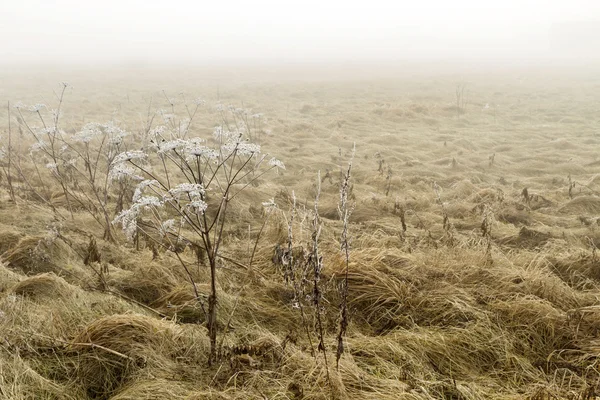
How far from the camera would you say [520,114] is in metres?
16.0

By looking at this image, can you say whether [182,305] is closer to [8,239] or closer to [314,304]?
[314,304]

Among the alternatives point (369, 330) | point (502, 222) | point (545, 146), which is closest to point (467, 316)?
point (369, 330)

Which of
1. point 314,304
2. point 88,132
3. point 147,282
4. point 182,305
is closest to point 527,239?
point 314,304

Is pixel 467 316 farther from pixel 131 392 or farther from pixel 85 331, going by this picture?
pixel 85 331

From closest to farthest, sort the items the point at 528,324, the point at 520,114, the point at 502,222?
the point at 528,324 → the point at 502,222 → the point at 520,114

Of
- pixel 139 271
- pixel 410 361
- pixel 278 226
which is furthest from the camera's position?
pixel 278 226

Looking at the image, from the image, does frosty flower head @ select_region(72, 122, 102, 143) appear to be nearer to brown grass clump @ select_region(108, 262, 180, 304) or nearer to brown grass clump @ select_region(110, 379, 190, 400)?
brown grass clump @ select_region(108, 262, 180, 304)

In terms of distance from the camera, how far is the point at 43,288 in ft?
10.6

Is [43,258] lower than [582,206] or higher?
higher

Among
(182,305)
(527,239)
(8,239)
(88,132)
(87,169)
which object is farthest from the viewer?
(87,169)

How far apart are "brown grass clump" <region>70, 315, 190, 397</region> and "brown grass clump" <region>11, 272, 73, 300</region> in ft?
2.59

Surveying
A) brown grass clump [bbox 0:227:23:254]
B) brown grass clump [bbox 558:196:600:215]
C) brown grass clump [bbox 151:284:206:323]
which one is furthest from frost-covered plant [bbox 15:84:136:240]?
brown grass clump [bbox 558:196:600:215]

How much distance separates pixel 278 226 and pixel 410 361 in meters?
2.54

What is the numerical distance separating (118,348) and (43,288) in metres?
1.12
